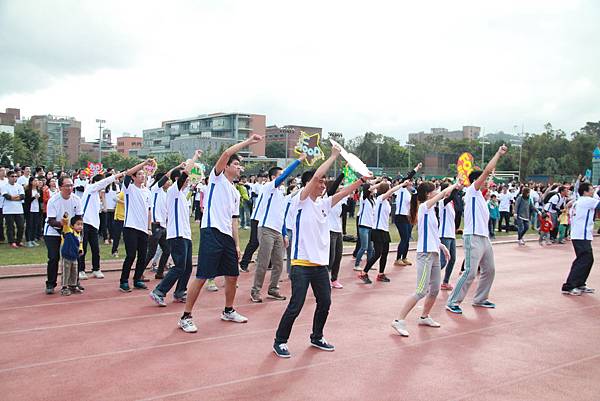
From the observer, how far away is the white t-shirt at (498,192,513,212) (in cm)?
2367

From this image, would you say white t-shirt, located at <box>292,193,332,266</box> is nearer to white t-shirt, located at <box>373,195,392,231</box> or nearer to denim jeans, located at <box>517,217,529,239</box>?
white t-shirt, located at <box>373,195,392,231</box>

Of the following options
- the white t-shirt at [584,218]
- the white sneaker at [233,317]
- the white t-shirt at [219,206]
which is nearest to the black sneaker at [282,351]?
the white sneaker at [233,317]

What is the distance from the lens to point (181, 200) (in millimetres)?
8578

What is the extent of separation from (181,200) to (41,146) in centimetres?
5223

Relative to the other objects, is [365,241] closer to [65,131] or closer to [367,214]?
[367,214]

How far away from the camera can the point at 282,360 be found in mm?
5980

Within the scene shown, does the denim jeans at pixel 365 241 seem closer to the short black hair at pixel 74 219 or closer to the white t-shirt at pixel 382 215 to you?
the white t-shirt at pixel 382 215

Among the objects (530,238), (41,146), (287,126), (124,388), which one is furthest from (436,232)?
(287,126)

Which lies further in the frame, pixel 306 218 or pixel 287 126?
pixel 287 126

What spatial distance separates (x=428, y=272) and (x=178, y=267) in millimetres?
3597

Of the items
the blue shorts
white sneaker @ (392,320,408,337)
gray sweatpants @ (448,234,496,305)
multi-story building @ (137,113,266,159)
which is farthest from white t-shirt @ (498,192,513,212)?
multi-story building @ (137,113,266,159)

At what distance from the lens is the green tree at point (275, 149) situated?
10825cm

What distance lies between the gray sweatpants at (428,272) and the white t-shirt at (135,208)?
452 cm

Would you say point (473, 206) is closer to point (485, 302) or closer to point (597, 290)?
point (485, 302)
